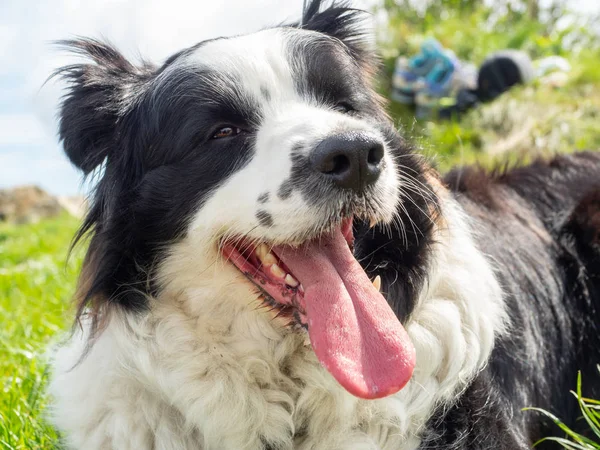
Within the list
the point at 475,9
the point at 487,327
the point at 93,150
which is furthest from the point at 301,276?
the point at 475,9

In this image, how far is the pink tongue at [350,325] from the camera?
7.01 feet

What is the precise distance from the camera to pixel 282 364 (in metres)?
2.53

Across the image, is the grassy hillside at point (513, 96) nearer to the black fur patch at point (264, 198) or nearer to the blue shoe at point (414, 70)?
the blue shoe at point (414, 70)

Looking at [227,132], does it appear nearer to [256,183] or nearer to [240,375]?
[256,183]

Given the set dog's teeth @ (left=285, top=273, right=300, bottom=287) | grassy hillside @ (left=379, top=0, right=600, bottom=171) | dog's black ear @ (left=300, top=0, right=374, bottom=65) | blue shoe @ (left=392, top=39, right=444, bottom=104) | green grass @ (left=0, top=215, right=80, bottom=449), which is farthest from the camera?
blue shoe @ (left=392, top=39, right=444, bottom=104)

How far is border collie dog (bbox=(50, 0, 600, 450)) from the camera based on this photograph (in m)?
2.32

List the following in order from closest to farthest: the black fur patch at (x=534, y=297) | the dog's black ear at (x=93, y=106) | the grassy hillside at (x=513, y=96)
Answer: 1. the black fur patch at (x=534, y=297)
2. the dog's black ear at (x=93, y=106)
3. the grassy hillside at (x=513, y=96)

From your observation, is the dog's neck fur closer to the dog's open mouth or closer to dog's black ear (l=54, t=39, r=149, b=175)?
the dog's open mouth

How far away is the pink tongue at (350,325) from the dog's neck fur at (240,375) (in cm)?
29

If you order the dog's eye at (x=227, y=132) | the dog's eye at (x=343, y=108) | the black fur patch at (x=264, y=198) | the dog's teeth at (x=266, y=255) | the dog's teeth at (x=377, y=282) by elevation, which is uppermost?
the dog's eye at (x=227, y=132)

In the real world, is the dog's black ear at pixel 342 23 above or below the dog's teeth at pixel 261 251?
above

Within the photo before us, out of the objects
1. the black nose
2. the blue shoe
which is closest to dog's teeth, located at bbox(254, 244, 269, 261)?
the black nose

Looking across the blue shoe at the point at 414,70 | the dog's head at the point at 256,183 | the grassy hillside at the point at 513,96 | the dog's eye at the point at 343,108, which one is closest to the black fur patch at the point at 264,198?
the dog's head at the point at 256,183

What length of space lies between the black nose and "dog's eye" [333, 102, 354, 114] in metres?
0.55
